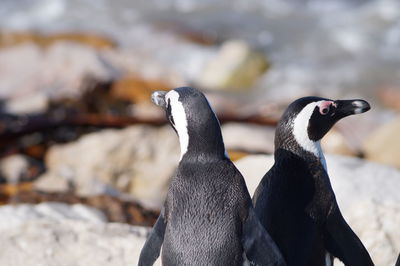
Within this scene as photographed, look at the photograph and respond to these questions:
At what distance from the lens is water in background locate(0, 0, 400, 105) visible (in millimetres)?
11906

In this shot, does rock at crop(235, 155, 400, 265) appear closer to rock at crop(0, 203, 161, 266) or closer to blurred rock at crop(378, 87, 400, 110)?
rock at crop(0, 203, 161, 266)

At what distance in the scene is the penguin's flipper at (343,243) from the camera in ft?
12.1

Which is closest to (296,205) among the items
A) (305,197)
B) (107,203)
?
(305,197)

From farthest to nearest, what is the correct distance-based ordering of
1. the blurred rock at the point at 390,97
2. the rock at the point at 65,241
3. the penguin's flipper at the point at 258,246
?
the blurred rock at the point at 390,97 → the rock at the point at 65,241 → the penguin's flipper at the point at 258,246

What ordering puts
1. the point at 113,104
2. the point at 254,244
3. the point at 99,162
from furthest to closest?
1. the point at 113,104
2. the point at 99,162
3. the point at 254,244

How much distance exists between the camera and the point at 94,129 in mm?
7914

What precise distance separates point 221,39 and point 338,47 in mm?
1964

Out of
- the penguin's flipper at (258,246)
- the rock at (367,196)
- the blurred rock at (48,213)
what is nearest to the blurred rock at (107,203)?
the blurred rock at (48,213)

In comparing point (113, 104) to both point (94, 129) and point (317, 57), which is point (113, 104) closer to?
point (94, 129)

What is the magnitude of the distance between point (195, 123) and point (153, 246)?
561mm

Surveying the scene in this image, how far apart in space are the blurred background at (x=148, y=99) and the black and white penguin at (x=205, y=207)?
40.6 inches

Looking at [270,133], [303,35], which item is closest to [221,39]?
[303,35]

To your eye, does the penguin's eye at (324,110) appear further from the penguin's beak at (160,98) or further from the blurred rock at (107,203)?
the blurred rock at (107,203)

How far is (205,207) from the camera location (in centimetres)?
329
